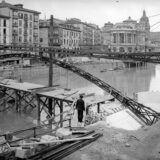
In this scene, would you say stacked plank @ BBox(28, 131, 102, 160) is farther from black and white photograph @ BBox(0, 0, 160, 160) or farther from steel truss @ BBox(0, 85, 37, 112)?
steel truss @ BBox(0, 85, 37, 112)

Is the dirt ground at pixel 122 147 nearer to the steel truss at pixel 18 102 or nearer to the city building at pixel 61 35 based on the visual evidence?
the steel truss at pixel 18 102

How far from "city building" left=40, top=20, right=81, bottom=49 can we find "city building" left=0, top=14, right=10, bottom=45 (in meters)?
17.0

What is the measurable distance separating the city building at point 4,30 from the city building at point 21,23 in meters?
1.27

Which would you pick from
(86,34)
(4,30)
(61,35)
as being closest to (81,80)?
(4,30)

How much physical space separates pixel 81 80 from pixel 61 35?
121 feet

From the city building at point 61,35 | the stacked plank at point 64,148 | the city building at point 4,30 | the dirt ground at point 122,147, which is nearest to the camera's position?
the stacked plank at point 64,148

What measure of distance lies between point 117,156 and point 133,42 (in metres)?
148

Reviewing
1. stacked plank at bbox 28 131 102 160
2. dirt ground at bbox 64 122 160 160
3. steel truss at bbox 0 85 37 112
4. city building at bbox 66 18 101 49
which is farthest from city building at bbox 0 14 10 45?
stacked plank at bbox 28 131 102 160

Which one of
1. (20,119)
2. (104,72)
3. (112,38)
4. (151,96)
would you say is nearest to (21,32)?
(104,72)

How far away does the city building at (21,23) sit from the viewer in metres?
73.7

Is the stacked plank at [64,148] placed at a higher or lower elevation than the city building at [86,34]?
lower

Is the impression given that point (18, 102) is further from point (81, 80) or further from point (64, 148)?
point (81, 80)

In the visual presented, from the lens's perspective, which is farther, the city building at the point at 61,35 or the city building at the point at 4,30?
the city building at the point at 61,35

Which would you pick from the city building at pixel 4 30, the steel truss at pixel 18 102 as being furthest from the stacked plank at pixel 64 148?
the city building at pixel 4 30
